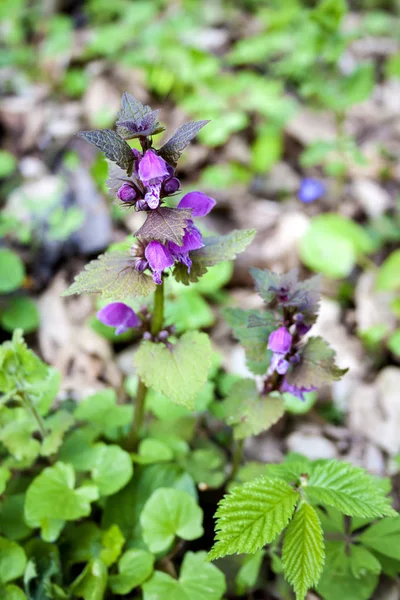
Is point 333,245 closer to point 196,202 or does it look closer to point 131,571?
point 196,202

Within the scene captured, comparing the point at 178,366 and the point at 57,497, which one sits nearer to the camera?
the point at 178,366

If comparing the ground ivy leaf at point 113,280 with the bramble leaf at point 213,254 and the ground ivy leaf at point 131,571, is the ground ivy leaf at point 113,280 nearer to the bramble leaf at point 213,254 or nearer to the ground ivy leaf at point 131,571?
the bramble leaf at point 213,254

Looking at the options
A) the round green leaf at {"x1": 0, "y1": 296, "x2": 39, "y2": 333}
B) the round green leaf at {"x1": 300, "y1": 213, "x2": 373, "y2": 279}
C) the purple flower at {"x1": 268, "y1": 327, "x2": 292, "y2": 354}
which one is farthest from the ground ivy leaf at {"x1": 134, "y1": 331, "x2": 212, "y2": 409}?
the round green leaf at {"x1": 300, "y1": 213, "x2": 373, "y2": 279}

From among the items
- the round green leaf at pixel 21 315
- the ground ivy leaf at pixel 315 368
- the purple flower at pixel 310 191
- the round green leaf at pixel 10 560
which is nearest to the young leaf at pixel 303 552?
the ground ivy leaf at pixel 315 368

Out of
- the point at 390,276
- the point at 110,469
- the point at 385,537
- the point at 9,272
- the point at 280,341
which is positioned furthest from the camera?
the point at 390,276

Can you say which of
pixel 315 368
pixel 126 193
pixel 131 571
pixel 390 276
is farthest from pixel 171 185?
pixel 390 276

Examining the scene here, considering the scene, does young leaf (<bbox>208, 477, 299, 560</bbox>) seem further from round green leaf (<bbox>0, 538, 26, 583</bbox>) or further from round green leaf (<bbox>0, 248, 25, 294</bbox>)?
round green leaf (<bbox>0, 248, 25, 294</bbox>)
